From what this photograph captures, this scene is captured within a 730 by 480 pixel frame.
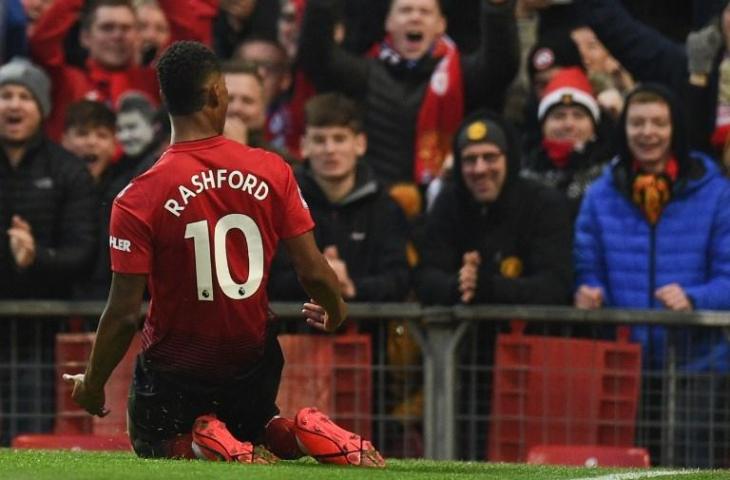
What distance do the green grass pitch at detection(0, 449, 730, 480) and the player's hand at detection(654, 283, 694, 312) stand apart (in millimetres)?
2497

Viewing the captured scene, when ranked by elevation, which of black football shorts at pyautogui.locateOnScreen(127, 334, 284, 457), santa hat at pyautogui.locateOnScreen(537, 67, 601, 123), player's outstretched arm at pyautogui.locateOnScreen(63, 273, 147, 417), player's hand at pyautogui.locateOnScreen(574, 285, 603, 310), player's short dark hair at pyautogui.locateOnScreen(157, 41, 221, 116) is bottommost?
black football shorts at pyautogui.locateOnScreen(127, 334, 284, 457)

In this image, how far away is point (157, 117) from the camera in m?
12.7

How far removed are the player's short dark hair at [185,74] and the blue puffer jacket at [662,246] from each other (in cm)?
406

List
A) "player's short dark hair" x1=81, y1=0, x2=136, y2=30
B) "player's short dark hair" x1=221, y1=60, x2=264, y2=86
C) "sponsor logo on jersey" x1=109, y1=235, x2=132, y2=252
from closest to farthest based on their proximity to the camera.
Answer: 1. "sponsor logo on jersey" x1=109, y1=235, x2=132, y2=252
2. "player's short dark hair" x1=221, y1=60, x2=264, y2=86
3. "player's short dark hair" x1=81, y1=0, x2=136, y2=30

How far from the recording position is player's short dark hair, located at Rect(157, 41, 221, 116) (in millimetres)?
7336

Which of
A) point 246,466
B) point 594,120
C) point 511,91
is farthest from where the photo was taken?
point 511,91

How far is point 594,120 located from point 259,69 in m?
2.28

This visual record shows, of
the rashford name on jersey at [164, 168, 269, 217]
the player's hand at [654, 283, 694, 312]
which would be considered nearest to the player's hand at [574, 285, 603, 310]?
the player's hand at [654, 283, 694, 312]

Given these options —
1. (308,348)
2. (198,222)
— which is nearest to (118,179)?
(308,348)

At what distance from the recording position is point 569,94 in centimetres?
1201

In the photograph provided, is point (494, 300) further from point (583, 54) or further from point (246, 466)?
point (246, 466)

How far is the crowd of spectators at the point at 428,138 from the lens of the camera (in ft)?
35.8

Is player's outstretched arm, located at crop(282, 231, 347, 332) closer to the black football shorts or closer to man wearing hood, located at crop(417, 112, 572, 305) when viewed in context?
the black football shorts

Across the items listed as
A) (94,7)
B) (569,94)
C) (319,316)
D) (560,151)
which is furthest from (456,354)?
(94,7)
